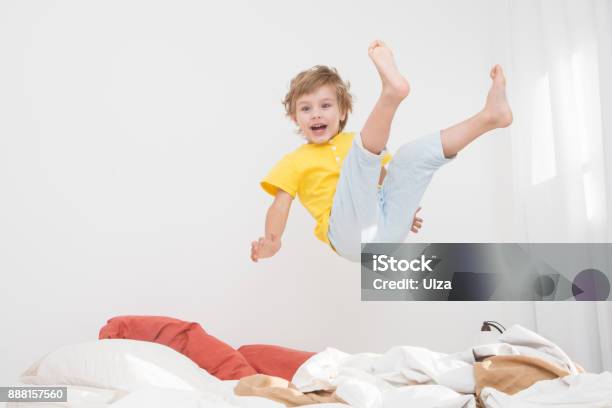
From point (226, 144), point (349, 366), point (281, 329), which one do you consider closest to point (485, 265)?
point (281, 329)

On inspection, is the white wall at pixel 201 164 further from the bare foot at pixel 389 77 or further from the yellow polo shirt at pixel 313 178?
the bare foot at pixel 389 77

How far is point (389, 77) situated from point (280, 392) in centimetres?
96

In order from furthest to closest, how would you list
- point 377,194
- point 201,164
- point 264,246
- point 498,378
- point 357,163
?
point 201,164, point 264,246, point 377,194, point 357,163, point 498,378

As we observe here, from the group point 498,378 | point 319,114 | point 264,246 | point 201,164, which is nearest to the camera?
point 498,378

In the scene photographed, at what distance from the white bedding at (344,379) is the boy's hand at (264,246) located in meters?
0.55

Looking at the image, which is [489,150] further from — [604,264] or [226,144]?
[226,144]

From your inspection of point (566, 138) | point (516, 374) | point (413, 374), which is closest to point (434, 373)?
point (413, 374)

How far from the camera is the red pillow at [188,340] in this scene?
2.14m

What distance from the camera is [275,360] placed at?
2.26 metres

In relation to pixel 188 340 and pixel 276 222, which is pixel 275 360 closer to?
pixel 188 340

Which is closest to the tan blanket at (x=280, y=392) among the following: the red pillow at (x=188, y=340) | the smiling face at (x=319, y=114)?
the red pillow at (x=188, y=340)

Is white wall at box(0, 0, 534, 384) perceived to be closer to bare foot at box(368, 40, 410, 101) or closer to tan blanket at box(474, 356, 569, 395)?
bare foot at box(368, 40, 410, 101)

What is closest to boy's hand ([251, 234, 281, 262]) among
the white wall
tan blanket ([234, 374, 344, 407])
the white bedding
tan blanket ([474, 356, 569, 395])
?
the white bedding

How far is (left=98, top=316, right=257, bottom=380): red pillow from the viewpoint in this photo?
2.14 m
